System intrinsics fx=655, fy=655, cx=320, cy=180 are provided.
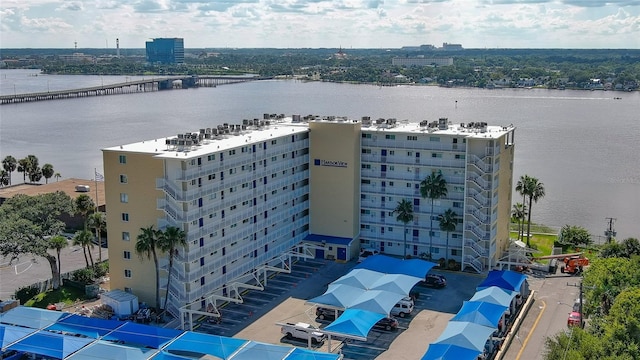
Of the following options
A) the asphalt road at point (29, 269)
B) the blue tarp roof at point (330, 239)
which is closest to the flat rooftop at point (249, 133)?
the blue tarp roof at point (330, 239)

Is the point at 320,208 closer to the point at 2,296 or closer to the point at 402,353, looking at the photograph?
the point at 402,353

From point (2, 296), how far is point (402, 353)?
32.5m

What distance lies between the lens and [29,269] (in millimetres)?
59250

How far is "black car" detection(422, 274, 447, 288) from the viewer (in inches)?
2109

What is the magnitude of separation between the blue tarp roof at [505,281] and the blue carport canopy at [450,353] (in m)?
11.0

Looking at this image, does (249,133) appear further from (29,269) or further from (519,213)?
(519,213)

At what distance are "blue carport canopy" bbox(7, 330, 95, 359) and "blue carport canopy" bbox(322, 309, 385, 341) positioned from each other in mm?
14725

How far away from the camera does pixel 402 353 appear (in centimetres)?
4172

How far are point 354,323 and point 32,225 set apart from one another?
27.2m

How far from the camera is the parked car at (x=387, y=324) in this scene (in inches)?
1781

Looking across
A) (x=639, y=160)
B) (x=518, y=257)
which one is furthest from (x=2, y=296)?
(x=639, y=160)

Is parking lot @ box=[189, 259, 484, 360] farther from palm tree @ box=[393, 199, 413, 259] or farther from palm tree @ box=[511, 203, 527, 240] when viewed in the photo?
palm tree @ box=[511, 203, 527, 240]

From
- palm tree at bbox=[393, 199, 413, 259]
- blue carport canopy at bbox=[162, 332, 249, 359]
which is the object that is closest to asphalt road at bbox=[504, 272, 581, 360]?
palm tree at bbox=[393, 199, 413, 259]

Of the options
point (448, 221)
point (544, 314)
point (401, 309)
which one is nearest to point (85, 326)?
point (401, 309)
